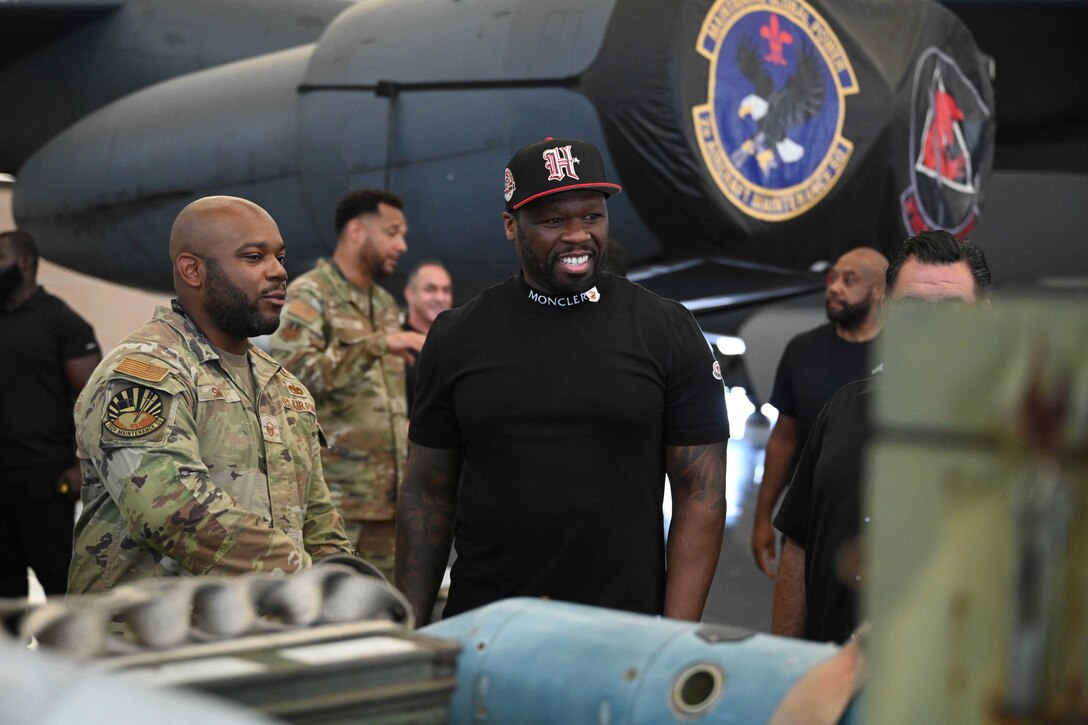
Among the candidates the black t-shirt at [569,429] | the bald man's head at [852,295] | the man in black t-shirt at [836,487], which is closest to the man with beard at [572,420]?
the black t-shirt at [569,429]

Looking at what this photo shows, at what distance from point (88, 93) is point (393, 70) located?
4.31 metres

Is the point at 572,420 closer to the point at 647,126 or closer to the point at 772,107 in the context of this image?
the point at 647,126

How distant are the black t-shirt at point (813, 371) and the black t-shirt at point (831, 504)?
5.82 feet

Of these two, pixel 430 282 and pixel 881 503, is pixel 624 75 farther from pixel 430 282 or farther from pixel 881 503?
pixel 881 503

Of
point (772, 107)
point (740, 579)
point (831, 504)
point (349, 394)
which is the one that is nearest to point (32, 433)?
point (349, 394)

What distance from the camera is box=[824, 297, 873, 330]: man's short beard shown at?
174 inches

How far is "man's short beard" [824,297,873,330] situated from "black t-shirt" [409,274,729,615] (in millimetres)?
1840

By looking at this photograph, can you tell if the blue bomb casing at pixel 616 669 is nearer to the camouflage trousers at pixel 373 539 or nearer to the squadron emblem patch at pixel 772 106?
the camouflage trousers at pixel 373 539

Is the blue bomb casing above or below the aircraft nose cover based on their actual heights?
below

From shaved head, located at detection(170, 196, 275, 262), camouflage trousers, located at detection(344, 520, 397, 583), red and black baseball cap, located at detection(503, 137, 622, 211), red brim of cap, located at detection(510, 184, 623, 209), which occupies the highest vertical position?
red and black baseball cap, located at detection(503, 137, 622, 211)

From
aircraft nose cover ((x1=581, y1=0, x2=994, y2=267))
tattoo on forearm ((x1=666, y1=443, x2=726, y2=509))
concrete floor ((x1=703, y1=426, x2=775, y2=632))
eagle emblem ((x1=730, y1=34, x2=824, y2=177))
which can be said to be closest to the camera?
tattoo on forearm ((x1=666, y1=443, x2=726, y2=509))

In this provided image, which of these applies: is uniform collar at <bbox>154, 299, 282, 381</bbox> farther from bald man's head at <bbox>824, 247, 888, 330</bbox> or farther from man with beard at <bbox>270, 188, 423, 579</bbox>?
bald man's head at <bbox>824, 247, 888, 330</bbox>

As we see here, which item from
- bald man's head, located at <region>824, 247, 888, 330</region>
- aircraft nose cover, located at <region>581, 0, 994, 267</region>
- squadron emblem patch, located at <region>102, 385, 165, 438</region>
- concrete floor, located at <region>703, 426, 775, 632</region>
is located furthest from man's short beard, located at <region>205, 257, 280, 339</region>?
aircraft nose cover, located at <region>581, 0, 994, 267</region>

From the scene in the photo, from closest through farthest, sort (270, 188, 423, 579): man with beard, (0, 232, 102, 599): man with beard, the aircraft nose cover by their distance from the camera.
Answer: (270, 188, 423, 579): man with beard < (0, 232, 102, 599): man with beard < the aircraft nose cover
